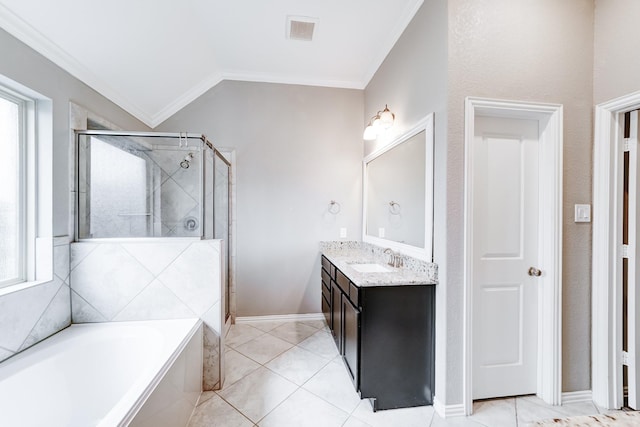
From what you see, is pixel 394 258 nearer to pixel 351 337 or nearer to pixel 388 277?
pixel 388 277

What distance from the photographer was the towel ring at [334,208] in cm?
326

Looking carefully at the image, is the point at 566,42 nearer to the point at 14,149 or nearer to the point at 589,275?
the point at 589,275

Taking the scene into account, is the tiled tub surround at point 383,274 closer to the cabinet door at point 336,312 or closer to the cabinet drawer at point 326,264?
the cabinet drawer at point 326,264

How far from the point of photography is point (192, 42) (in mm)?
2451

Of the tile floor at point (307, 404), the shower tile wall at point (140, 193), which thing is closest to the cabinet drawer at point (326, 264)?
the tile floor at point (307, 404)

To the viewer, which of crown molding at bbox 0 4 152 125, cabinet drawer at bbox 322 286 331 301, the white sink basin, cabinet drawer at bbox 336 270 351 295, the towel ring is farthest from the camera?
the towel ring

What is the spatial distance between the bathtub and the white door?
6.04 feet

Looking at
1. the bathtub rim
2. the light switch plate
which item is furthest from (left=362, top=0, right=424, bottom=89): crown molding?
the bathtub rim

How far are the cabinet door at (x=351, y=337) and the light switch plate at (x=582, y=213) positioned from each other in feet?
5.31

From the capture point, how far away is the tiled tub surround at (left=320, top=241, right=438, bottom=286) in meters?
1.78

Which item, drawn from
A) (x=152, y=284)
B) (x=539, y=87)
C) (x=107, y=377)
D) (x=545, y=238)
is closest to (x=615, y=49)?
(x=539, y=87)

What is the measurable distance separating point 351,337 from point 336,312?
1.56 feet

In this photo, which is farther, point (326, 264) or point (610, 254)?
point (326, 264)

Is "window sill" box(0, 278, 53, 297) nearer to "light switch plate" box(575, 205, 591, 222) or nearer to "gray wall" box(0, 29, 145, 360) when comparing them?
"gray wall" box(0, 29, 145, 360)
